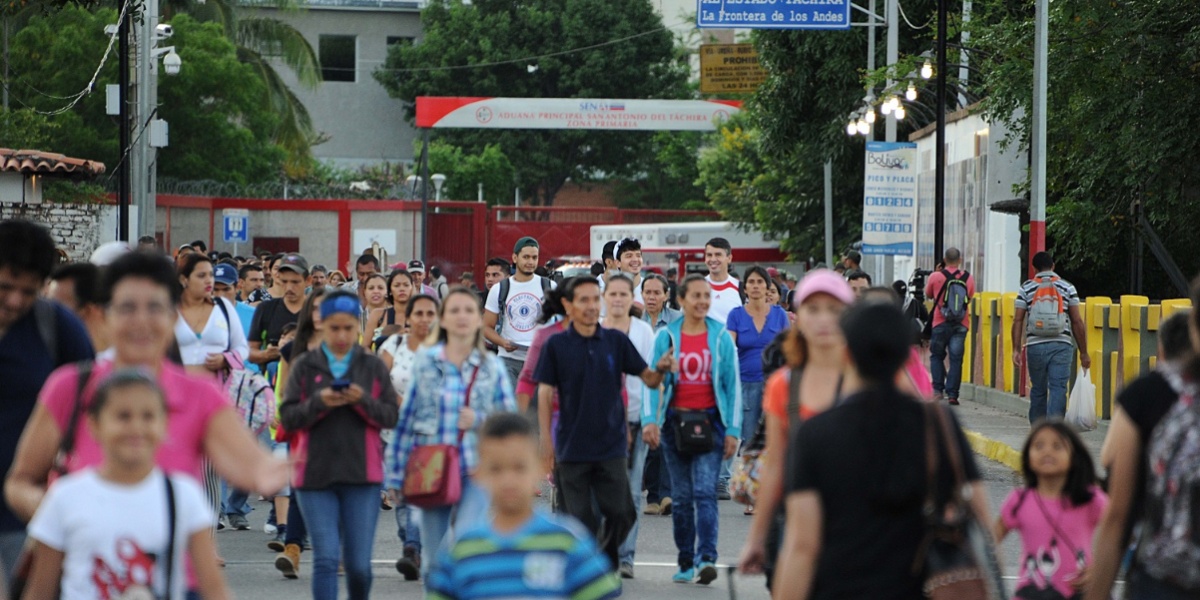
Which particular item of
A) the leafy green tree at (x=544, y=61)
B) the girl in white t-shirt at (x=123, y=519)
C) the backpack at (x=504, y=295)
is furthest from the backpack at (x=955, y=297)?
the leafy green tree at (x=544, y=61)

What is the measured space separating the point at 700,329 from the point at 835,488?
500 centimetres

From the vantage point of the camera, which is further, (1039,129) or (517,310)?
(1039,129)

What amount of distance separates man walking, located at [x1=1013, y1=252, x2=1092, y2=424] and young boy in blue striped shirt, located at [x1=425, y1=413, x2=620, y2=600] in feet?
35.9

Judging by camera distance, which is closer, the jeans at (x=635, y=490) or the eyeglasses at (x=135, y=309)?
the eyeglasses at (x=135, y=309)

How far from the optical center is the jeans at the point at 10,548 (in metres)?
5.17

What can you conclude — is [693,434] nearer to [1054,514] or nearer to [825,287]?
[1054,514]

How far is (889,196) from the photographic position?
Result: 2431 cm

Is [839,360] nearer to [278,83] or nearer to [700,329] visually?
[700,329]

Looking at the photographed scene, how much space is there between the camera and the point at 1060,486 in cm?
628

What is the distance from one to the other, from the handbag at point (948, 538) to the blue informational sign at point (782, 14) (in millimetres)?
20905

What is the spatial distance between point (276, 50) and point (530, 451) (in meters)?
44.6

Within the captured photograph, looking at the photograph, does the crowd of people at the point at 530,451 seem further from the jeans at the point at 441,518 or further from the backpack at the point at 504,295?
the backpack at the point at 504,295

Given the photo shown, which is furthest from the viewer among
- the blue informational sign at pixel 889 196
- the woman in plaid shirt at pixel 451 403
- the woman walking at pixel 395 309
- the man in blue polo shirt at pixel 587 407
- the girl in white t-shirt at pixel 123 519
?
the blue informational sign at pixel 889 196

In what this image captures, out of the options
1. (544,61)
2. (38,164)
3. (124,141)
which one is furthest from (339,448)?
(544,61)
